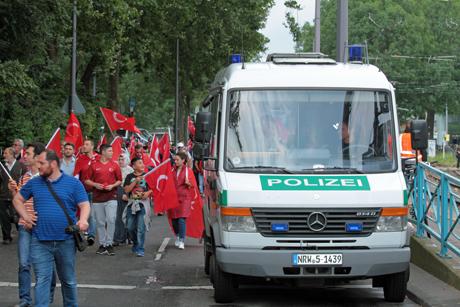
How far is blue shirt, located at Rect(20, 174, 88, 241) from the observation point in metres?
8.15

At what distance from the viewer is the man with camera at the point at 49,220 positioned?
8117mm

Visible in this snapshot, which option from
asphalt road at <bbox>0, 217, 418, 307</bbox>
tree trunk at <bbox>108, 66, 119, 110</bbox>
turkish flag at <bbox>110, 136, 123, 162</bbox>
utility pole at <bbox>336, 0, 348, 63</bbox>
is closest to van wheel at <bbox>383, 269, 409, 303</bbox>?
asphalt road at <bbox>0, 217, 418, 307</bbox>

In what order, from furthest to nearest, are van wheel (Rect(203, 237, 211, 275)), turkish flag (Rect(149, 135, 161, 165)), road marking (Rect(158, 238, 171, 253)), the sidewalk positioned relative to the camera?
1. turkish flag (Rect(149, 135, 161, 165))
2. road marking (Rect(158, 238, 171, 253))
3. van wheel (Rect(203, 237, 211, 275))
4. the sidewalk

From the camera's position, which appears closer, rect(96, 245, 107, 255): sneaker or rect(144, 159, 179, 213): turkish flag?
rect(96, 245, 107, 255): sneaker

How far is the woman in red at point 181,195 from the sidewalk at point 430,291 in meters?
4.58

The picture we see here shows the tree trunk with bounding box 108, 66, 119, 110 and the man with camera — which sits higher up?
the tree trunk with bounding box 108, 66, 119, 110

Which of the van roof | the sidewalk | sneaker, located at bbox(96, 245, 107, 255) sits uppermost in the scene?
the van roof

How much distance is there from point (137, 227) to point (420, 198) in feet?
14.7

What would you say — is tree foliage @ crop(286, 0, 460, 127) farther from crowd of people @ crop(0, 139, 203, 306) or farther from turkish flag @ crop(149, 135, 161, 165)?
crowd of people @ crop(0, 139, 203, 306)

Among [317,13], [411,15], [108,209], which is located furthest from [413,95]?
[108,209]

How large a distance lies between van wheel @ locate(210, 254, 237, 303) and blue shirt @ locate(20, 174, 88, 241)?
7.71 ft

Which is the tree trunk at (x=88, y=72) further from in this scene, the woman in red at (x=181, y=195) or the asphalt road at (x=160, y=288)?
the asphalt road at (x=160, y=288)

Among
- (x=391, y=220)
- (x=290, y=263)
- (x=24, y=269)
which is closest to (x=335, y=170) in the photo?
(x=391, y=220)

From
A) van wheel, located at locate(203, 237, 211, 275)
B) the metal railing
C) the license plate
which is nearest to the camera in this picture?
the license plate
